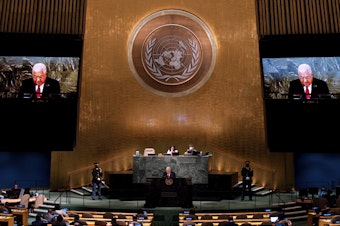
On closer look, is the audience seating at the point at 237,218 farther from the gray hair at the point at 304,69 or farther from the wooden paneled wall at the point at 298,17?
the wooden paneled wall at the point at 298,17

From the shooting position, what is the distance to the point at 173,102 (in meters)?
15.7

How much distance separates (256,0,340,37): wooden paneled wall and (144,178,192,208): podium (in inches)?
263

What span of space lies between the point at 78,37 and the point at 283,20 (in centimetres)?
743

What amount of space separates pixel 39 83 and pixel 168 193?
6.61 metres

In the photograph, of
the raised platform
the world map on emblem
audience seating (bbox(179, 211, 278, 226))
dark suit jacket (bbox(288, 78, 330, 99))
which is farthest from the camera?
the world map on emblem

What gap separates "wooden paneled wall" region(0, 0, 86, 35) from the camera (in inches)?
592

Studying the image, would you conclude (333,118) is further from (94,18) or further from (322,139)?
(94,18)

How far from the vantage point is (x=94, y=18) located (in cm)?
1556

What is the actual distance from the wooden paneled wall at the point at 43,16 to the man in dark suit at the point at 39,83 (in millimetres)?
1358

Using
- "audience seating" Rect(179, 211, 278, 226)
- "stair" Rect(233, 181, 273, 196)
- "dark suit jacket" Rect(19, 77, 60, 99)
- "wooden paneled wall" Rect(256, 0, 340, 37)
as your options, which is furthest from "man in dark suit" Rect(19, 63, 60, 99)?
"wooden paneled wall" Rect(256, 0, 340, 37)

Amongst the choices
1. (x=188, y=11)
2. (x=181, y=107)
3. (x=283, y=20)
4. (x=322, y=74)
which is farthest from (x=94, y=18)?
(x=322, y=74)

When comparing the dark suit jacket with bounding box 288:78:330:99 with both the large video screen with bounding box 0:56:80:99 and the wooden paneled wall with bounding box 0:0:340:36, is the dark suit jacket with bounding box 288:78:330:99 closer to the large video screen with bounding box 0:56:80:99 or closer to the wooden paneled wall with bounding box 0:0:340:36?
the wooden paneled wall with bounding box 0:0:340:36

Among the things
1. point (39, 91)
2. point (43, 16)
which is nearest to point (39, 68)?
point (39, 91)

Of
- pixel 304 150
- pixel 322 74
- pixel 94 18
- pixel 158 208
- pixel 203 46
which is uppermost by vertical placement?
pixel 94 18
